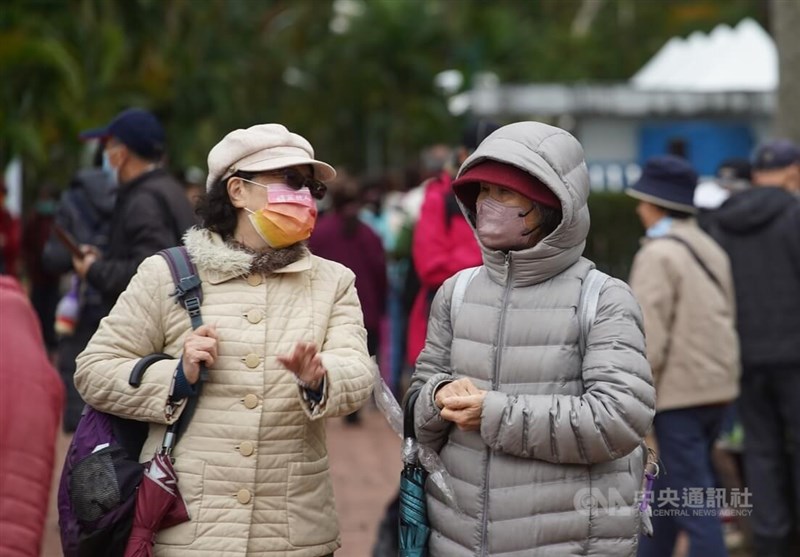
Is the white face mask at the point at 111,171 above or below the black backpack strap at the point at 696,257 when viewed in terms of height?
above

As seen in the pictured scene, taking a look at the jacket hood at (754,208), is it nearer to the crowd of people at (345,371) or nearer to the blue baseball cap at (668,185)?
the blue baseball cap at (668,185)

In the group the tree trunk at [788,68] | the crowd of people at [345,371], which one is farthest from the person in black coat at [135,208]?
the tree trunk at [788,68]

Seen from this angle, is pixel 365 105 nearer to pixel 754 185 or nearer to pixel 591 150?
pixel 591 150

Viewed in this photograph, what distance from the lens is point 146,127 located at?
6.36 meters

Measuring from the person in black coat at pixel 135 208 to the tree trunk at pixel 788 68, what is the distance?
6.00 meters

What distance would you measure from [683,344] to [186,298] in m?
3.01

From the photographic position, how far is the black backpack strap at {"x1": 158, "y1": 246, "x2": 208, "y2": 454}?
4.09 m

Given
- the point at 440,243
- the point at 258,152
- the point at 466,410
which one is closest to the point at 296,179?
the point at 258,152

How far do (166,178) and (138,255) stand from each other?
→ 0.41m

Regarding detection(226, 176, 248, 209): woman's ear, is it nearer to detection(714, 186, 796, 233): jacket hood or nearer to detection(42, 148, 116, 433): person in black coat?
detection(42, 148, 116, 433): person in black coat

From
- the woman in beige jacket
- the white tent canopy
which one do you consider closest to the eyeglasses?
the woman in beige jacket

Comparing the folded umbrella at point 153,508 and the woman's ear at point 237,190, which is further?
the woman's ear at point 237,190

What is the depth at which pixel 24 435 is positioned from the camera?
10.3 feet

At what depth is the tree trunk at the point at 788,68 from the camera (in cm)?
1079
